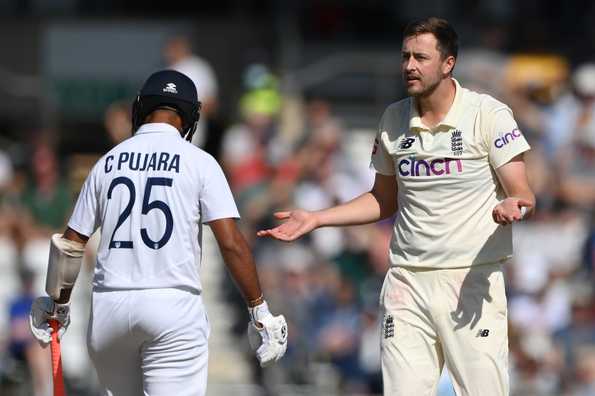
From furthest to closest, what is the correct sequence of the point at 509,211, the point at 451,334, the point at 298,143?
the point at 298,143
the point at 451,334
the point at 509,211

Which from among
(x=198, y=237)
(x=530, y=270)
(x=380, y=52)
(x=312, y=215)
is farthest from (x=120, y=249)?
(x=380, y=52)

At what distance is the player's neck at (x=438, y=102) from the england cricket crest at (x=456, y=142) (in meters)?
0.12

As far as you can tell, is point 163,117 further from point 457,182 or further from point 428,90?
point 457,182

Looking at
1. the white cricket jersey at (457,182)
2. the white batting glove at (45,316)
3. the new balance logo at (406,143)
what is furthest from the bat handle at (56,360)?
the new balance logo at (406,143)

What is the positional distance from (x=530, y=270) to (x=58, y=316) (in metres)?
7.22

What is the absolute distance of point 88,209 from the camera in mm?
7094

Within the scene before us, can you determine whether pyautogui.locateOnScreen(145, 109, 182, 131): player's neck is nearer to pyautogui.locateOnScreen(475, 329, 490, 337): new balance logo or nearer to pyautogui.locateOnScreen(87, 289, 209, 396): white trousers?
pyautogui.locateOnScreen(87, 289, 209, 396): white trousers

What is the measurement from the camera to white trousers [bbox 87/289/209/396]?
6.89 m

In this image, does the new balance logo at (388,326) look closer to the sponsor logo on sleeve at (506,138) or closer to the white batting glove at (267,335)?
the white batting glove at (267,335)

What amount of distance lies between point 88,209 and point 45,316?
0.68 m

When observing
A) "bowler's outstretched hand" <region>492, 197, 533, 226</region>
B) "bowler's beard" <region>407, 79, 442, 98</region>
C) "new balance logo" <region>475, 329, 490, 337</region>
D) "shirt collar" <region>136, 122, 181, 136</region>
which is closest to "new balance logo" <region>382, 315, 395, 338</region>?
"new balance logo" <region>475, 329, 490, 337</region>

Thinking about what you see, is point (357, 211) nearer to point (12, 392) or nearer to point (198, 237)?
point (198, 237)

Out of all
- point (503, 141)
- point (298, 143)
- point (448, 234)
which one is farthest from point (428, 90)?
point (298, 143)

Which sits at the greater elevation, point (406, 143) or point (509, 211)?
point (406, 143)
